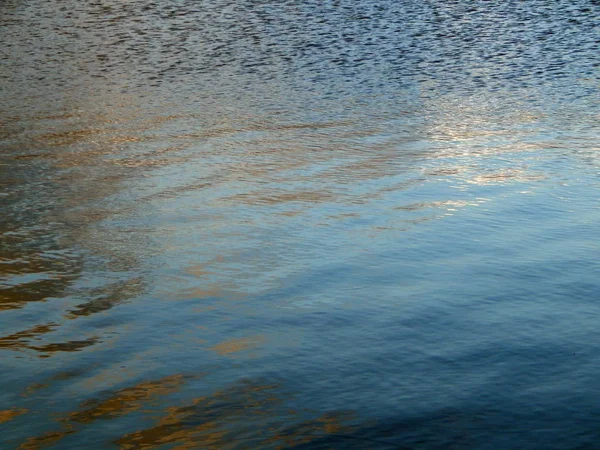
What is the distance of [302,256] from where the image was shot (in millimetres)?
4508

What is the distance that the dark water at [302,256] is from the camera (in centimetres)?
299

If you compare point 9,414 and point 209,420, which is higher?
point 9,414

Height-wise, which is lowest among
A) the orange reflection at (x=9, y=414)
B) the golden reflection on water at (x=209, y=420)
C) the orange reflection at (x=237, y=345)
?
the golden reflection on water at (x=209, y=420)

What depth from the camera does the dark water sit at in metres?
2.99

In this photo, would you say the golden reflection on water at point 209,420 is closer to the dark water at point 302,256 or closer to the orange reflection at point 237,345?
the dark water at point 302,256

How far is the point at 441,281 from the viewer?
13.6ft

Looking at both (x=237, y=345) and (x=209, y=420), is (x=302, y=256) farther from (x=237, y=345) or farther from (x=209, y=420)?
(x=209, y=420)

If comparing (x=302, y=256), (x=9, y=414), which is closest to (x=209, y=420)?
(x=9, y=414)

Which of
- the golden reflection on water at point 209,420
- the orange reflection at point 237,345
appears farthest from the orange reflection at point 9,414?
the orange reflection at point 237,345

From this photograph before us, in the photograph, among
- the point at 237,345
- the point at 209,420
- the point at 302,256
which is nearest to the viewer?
the point at 209,420

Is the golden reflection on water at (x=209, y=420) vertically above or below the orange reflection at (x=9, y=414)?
below

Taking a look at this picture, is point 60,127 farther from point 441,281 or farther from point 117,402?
point 117,402

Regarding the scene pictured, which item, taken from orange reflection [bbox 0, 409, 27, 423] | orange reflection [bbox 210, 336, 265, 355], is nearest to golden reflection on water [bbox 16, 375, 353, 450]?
orange reflection [bbox 0, 409, 27, 423]

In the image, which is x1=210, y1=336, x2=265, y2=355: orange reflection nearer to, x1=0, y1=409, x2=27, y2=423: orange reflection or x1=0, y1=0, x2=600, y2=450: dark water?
x1=0, y1=0, x2=600, y2=450: dark water
